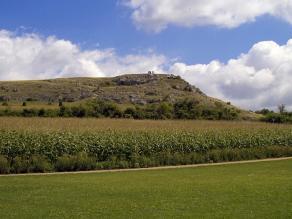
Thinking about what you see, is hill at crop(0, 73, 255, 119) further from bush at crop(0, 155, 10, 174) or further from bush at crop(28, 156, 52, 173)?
bush at crop(0, 155, 10, 174)

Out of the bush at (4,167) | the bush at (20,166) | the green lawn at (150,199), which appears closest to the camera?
the green lawn at (150,199)

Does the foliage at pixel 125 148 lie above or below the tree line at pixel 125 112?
below

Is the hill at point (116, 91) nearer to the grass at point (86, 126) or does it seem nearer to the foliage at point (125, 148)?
the grass at point (86, 126)

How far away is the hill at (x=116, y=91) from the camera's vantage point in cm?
9275

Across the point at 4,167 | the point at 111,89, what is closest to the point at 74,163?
the point at 4,167

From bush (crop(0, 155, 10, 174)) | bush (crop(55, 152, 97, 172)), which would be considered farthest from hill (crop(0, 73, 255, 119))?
bush (crop(0, 155, 10, 174))

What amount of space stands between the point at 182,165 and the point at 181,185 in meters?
12.8

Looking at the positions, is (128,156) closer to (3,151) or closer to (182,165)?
(182,165)

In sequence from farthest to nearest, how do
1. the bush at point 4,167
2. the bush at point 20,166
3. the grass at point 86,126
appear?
1. the grass at point 86,126
2. the bush at point 20,166
3. the bush at point 4,167

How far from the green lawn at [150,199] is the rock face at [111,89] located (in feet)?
237

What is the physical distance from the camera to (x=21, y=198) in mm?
15617

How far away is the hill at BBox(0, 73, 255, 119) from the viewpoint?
9275 cm

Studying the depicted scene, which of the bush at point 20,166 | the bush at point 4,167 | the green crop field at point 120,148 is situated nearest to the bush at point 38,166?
the green crop field at point 120,148

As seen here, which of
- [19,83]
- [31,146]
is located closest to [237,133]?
[31,146]
